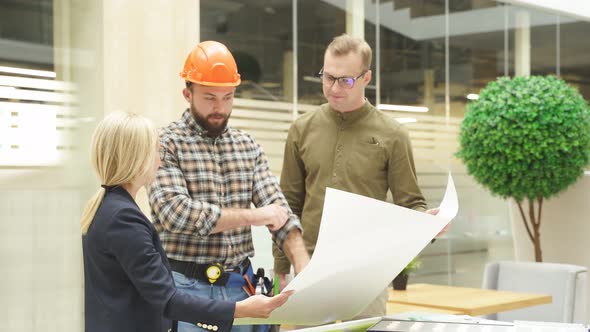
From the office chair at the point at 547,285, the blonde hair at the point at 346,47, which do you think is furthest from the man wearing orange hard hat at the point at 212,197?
the office chair at the point at 547,285

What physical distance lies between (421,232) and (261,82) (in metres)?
4.54

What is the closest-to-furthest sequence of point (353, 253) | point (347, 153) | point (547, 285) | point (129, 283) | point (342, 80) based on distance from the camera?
1. point (353, 253)
2. point (129, 283)
3. point (342, 80)
4. point (347, 153)
5. point (547, 285)

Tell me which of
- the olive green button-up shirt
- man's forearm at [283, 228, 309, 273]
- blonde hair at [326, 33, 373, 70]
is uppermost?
blonde hair at [326, 33, 373, 70]

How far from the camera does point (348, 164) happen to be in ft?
9.36

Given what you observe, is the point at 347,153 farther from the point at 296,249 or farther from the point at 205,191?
the point at 205,191

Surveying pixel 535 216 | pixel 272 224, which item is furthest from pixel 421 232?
pixel 535 216

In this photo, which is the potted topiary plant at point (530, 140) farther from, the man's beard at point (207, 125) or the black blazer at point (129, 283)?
the black blazer at point (129, 283)

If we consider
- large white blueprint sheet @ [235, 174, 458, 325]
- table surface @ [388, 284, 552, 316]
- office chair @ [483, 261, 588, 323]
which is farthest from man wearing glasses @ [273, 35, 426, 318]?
office chair @ [483, 261, 588, 323]

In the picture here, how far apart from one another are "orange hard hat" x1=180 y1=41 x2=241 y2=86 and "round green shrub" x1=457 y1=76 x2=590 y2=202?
405 centimetres

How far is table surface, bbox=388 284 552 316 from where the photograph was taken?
422 centimetres

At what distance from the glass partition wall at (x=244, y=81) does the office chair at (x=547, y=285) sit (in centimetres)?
158

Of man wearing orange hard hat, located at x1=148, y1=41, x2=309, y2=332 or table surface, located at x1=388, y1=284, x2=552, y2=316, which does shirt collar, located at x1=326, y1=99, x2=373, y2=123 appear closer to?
man wearing orange hard hat, located at x1=148, y1=41, x2=309, y2=332

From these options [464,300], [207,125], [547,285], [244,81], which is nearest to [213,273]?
[207,125]

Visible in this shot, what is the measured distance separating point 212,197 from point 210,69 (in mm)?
370
